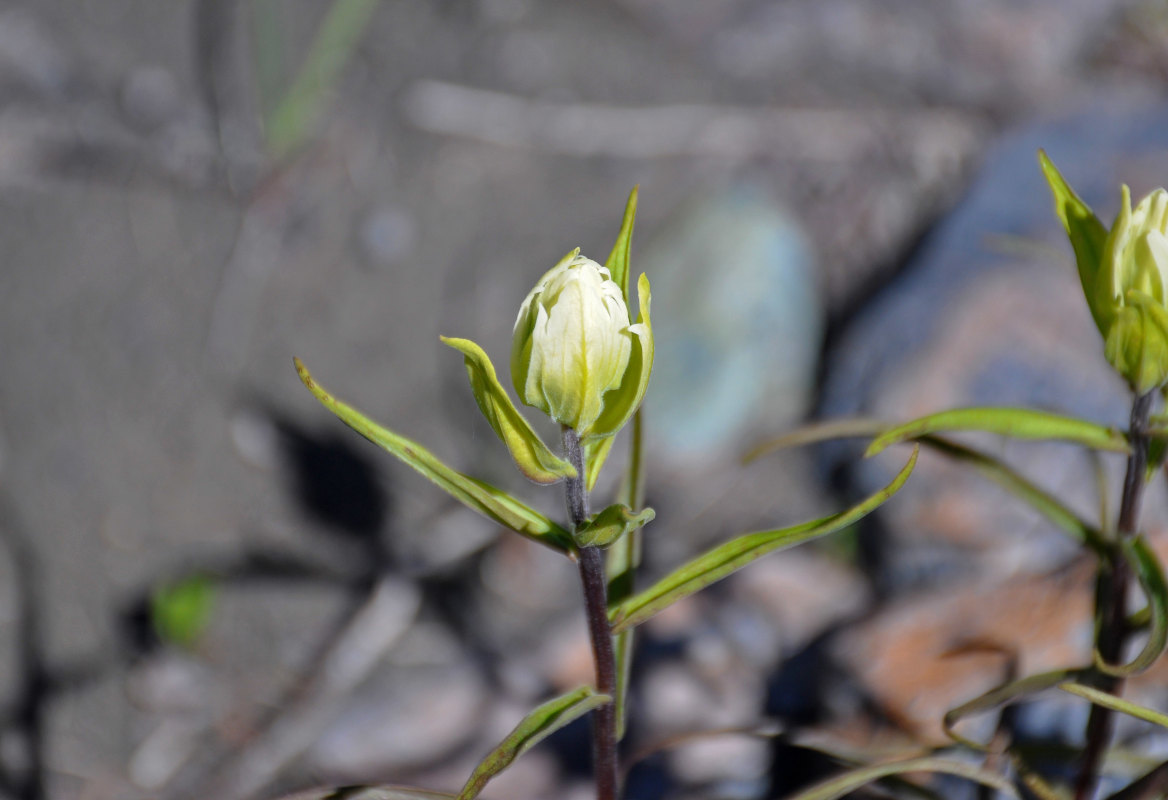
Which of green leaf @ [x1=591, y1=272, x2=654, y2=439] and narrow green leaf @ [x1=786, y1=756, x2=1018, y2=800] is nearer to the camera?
green leaf @ [x1=591, y1=272, x2=654, y2=439]

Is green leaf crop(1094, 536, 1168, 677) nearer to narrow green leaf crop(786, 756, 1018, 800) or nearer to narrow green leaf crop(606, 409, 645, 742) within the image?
narrow green leaf crop(786, 756, 1018, 800)

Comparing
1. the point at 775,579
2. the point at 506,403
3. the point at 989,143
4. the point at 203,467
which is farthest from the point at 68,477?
the point at 989,143

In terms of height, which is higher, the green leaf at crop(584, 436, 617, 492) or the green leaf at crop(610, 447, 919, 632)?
the green leaf at crop(584, 436, 617, 492)

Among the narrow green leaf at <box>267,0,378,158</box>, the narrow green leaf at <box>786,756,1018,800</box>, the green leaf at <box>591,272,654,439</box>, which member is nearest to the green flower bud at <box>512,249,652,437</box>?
the green leaf at <box>591,272,654,439</box>

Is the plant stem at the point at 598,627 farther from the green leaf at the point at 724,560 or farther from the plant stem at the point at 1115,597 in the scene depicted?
the plant stem at the point at 1115,597

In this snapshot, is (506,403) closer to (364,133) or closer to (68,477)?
(68,477)

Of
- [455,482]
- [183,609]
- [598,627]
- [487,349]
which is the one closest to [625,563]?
[598,627]
